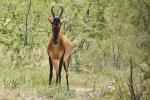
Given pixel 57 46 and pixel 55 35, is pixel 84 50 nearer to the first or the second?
pixel 57 46

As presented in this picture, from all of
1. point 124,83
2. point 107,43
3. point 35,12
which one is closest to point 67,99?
point 124,83

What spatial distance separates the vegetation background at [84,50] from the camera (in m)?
10.9

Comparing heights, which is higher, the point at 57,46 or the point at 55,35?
the point at 55,35

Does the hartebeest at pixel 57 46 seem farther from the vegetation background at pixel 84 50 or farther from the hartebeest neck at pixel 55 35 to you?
the vegetation background at pixel 84 50

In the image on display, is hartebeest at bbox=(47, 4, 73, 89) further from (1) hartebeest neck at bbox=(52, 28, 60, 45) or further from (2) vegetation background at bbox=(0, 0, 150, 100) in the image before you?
(2) vegetation background at bbox=(0, 0, 150, 100)

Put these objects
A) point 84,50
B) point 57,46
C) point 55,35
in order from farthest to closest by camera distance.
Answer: point 84,50, point 57,46, point 55,35

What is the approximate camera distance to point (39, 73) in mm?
15039

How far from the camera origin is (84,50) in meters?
19.7

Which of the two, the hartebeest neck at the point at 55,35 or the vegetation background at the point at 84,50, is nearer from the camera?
the vegetation background at the point at 84,50

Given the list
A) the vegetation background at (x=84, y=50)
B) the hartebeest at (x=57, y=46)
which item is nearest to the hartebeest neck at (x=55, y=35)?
the hartebeest at (x=57, y=46)

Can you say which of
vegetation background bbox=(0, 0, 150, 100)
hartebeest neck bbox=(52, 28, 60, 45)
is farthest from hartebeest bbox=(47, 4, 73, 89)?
vegetation background bbox=(0, 0, 150, 100)

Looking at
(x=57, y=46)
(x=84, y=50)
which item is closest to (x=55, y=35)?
(x=57, y=46)

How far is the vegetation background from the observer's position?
35.6 feet

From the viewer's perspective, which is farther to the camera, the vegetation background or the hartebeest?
the hartebeest
